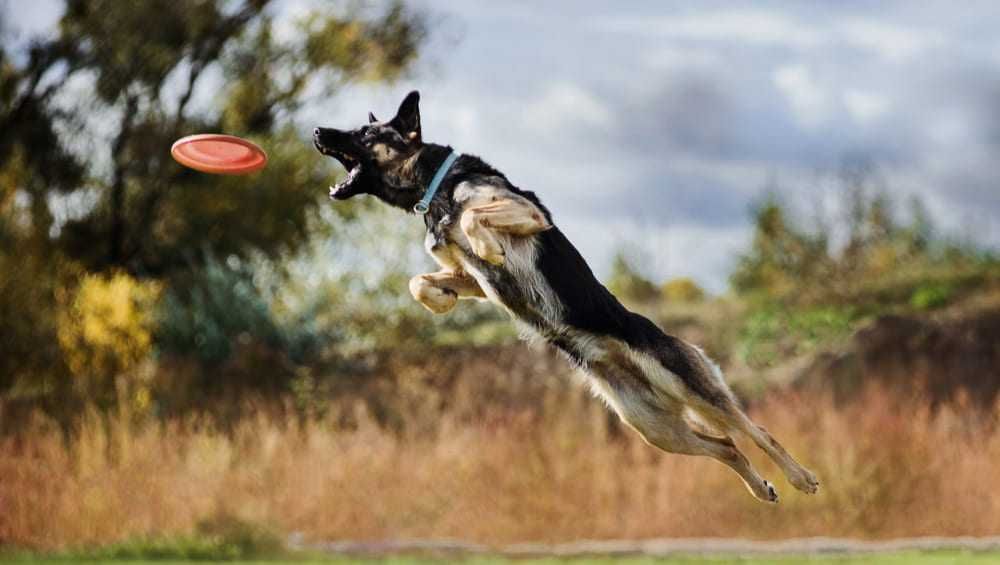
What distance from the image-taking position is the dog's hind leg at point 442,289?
3621 mm

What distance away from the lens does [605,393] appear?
12.2 ft

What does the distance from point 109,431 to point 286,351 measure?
2.39 meters

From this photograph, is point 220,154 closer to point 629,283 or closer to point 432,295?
point 432,295

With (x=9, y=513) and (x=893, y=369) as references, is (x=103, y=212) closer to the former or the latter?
(x=9, y=513)

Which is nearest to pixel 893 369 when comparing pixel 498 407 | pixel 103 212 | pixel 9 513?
pixel 498 407

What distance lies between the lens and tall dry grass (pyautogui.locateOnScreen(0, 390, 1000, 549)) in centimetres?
1169

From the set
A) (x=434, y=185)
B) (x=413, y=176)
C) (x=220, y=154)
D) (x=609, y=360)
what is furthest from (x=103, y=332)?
(x=609, y=360)

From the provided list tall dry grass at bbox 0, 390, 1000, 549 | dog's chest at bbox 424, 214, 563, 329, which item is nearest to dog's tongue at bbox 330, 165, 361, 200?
dog's chest at bbox 424, 214, 563, 329

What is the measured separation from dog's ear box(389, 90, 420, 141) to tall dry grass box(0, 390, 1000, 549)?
818cm

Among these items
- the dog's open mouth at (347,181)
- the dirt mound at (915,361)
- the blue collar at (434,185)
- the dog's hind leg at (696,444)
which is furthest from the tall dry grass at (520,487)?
the blue collar at (434,185)

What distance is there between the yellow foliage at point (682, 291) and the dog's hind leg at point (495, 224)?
14.8 m

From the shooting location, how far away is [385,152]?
3766mm

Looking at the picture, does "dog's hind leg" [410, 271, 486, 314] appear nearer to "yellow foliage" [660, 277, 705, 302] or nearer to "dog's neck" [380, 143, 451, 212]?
"dog's neck" [380, 143, 451, 212]

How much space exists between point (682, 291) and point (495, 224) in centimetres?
1629
